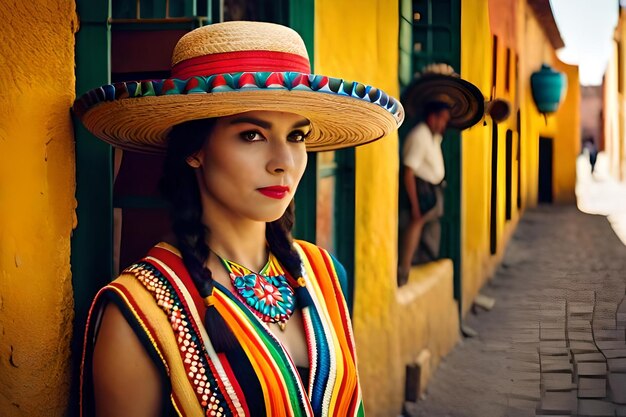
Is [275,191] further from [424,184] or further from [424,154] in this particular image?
[424,184]

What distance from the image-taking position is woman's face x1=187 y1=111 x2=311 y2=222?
1652mm

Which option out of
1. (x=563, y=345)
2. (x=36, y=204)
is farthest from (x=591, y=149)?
(x=36, y=204)

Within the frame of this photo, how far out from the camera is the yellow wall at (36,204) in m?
1.53

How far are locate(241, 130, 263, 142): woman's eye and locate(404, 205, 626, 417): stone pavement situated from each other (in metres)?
1.63

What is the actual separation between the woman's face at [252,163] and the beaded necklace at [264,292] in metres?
0.13

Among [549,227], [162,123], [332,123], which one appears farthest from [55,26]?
[549,227]

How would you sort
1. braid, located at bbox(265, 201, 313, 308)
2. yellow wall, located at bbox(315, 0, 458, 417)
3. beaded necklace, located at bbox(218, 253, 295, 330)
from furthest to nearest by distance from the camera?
yellow wall, located at bbox(315, 0, 458, 417) → braid, located at bbox(265, 201, 313, 308) → beaded necklace, located at bbox(218, 253, 295, 330)

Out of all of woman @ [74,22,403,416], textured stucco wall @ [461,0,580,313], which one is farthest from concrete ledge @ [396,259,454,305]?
woman @ [74,22,403,416]

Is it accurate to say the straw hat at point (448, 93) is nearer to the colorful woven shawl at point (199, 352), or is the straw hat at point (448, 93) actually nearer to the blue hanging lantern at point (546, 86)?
the colorful woven shawl at point (199, 352)

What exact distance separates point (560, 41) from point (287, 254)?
32.5 ft

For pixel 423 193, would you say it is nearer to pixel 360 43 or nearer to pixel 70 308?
pixel 360 43

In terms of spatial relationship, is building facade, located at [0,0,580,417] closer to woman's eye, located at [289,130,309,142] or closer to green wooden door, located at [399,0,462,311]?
green wooden door, located at [399,0,462,311]

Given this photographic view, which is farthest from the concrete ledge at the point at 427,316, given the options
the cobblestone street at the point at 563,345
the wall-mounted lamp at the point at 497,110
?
the wall-mounted lamp at the point at 497,110

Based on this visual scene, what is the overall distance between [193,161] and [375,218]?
212cm
